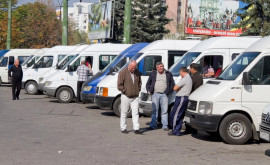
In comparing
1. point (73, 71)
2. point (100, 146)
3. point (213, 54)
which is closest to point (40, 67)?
point (73, 71)

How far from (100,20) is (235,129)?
37866 millimetres

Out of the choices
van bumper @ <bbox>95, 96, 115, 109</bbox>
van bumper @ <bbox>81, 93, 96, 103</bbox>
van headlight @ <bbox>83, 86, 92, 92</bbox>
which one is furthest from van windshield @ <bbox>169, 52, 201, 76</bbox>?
van headlight @ <bbox>83, 86, 92, 92</bbox>

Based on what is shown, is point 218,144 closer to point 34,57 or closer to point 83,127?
point 83,127

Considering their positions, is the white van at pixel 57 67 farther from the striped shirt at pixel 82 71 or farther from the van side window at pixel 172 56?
the van side window at pixel 172 56

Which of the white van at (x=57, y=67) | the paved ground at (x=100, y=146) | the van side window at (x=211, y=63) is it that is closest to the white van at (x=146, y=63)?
the paved ground at (x=100, y=146)

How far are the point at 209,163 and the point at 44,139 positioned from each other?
3801mm

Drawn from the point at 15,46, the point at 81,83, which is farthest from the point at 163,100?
the point at 15,46

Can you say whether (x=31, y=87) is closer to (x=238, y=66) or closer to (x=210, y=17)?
(x=238, y=66)

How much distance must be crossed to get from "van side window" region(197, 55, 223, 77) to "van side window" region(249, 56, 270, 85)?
2.88 meters

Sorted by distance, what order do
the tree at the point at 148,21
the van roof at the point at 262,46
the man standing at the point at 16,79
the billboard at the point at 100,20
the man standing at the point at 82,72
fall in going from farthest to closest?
1. the tree at the point at 148,21
2. the billboard at the point at 100,20
3. the man standing at the point at 16,79
4. the man standing at the point at 82,72
5. the van roof at the point at 262,46

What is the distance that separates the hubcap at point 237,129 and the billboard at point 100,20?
34.9m

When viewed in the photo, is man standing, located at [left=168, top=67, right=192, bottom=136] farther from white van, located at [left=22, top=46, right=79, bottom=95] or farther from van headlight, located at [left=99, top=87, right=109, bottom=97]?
white van, located at [left=22, top=46, right=79, bottom=95]

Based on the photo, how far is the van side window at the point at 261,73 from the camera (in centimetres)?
1116

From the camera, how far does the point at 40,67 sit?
1037 inches
